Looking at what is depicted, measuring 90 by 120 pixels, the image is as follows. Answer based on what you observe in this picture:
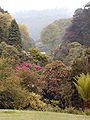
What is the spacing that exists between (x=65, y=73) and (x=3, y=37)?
12153mm

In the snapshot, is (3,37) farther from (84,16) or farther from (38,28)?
(38,28)

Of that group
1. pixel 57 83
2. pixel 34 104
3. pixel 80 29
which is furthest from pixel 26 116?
pixel 80 29

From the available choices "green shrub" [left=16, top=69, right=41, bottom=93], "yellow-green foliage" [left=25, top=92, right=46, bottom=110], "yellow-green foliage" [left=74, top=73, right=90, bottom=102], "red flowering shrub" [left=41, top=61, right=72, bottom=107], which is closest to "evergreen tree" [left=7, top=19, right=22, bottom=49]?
"red flowering shrub" [left=41, top=61, right=72, bottom=107]

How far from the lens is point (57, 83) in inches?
430

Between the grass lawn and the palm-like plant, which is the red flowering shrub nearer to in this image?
the palm-like plant

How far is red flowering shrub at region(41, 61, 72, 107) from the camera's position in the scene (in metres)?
A: 9.91

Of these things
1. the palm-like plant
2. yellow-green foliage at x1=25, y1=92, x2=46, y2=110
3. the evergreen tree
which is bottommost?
yellow-green foliage at x1=25, y1=92, x2=46, y2=110

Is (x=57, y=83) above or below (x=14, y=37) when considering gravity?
below

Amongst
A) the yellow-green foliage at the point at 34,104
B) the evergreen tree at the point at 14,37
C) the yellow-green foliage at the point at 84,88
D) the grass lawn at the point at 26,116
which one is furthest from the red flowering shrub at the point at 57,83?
the evergreen tree at the point at 14,37

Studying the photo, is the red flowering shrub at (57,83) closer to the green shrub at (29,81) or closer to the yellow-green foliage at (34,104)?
the green shrub at (29,81)

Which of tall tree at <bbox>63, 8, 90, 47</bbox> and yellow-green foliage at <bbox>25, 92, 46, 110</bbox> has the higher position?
tall tree at <bbox>63, 8, 90, 47</bbox>

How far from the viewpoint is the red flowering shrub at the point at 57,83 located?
32.5 feet

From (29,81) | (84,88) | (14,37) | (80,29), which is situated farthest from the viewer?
(80,29)

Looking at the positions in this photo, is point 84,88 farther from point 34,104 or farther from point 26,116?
point 26,116
